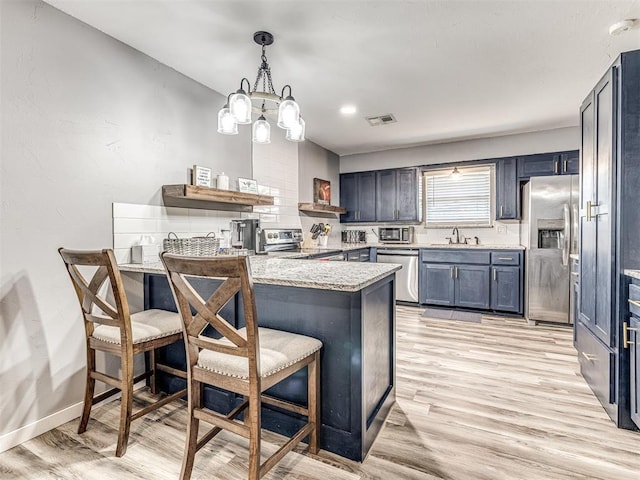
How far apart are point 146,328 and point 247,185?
1.89m

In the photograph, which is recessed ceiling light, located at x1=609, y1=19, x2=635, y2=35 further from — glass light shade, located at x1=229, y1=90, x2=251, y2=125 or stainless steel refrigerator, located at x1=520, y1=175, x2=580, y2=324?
glass light shade, located at x1=229, y1=90, x2=251, y2=125

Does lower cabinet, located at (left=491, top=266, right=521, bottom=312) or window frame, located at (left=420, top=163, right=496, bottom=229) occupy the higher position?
window frame, located at (left=420, top=163, right=496, bottom=229)

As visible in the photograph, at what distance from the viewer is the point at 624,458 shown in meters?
1.66

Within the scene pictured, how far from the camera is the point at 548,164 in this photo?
436 cm

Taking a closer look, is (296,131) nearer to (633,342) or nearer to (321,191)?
(633,342)

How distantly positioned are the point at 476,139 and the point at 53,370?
5.20 metres

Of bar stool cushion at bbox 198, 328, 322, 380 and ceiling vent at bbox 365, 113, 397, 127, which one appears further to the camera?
ceiling vent at bbox 365, 113, 397, 127

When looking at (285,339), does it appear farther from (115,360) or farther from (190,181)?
(190,181)

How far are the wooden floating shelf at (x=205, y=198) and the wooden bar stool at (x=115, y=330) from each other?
94cm

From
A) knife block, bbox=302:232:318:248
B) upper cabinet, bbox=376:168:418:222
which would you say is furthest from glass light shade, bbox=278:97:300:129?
upper cabinet, bbox=376:168:418:222

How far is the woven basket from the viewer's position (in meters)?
2.38

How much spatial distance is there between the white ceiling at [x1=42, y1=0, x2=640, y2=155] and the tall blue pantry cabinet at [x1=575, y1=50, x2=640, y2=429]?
0.51 m

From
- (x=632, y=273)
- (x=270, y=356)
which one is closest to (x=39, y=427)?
(x=270, y=356)

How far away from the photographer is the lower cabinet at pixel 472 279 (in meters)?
4.29
